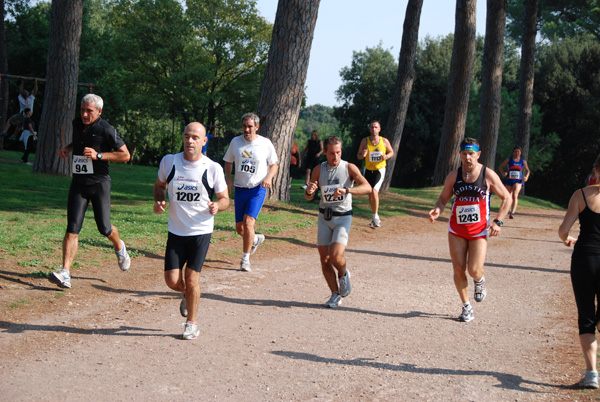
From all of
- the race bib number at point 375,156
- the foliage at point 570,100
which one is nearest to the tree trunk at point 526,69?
the foliage at point 570,100

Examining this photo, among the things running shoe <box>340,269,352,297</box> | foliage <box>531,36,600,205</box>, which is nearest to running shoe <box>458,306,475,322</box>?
running shoe <box>340,269,352,297</box>

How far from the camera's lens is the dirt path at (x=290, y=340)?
16.1ft

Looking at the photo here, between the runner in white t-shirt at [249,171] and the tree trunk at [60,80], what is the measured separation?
33.1 feet

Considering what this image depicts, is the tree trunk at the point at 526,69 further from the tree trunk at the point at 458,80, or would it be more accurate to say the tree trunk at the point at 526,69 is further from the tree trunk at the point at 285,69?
the tree trunk at the point at 285,69

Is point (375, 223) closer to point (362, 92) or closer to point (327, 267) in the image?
point (327, 267)

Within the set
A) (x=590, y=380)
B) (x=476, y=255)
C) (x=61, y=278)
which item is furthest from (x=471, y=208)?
(x=61, y=278)

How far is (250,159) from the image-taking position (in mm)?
9117

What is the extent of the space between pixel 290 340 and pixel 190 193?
1.71 meters

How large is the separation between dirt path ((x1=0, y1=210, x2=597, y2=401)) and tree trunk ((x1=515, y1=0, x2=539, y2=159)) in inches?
821

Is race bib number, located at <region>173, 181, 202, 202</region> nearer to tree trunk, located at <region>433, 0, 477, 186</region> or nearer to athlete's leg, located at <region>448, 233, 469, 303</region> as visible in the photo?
athlete's leg, located at <region>448, 233, 469, 303</region>

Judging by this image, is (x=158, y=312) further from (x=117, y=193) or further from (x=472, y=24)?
(x=472, y=24)

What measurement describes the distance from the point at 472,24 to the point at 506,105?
62.6 feet

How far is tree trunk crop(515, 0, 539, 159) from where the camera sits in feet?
92.5

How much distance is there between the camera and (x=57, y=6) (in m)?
17.3
